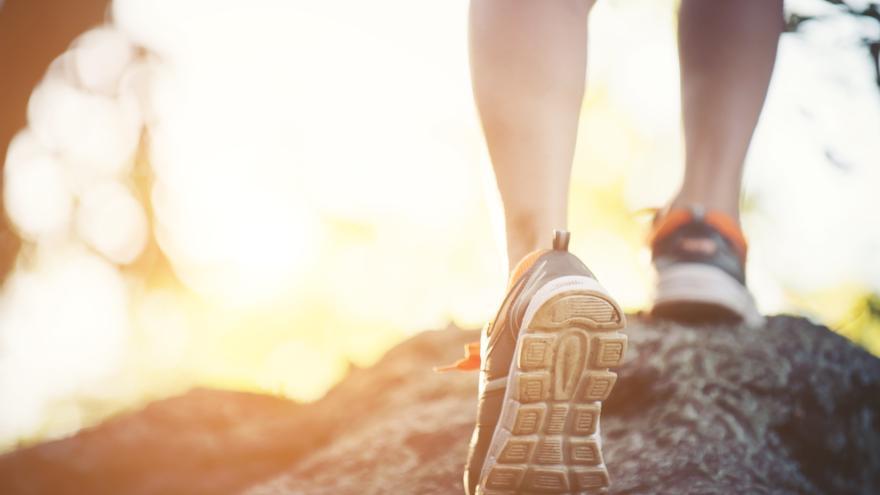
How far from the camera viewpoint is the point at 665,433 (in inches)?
78.2

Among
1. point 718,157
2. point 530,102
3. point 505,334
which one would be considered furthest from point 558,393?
point 718,157

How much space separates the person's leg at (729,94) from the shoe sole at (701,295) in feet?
0.75

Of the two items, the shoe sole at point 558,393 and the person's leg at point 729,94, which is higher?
the person's leg at point 729,94

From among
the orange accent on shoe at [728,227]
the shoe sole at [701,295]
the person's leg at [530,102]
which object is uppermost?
the person's leg at [530,102]

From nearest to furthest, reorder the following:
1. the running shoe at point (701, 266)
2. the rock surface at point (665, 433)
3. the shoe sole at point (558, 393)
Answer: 1. the shoe sole at point (558, 393)
2. the rock surface at point (665, 433)
3. the running shoe at point (701, 266)

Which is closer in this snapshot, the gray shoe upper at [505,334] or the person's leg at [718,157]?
the gray shoe upper at [505,334]

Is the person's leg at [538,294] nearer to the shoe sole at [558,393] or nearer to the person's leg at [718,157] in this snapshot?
the shoe sole at [558,393]

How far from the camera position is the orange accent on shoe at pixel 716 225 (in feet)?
7.00

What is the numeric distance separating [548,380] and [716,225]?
1079mm

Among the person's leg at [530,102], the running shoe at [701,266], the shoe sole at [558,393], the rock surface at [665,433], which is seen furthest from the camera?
the running shoe at [701,266]

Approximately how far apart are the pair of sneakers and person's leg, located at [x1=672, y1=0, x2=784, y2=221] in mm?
1012

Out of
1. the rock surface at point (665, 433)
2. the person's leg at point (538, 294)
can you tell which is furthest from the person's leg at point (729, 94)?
the person's leg at point (538, 294)

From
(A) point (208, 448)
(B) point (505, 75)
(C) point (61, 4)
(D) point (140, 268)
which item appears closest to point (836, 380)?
(B) point (505, 75)

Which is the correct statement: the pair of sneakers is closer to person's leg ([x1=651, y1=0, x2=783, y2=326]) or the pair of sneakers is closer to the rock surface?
the rock surface
